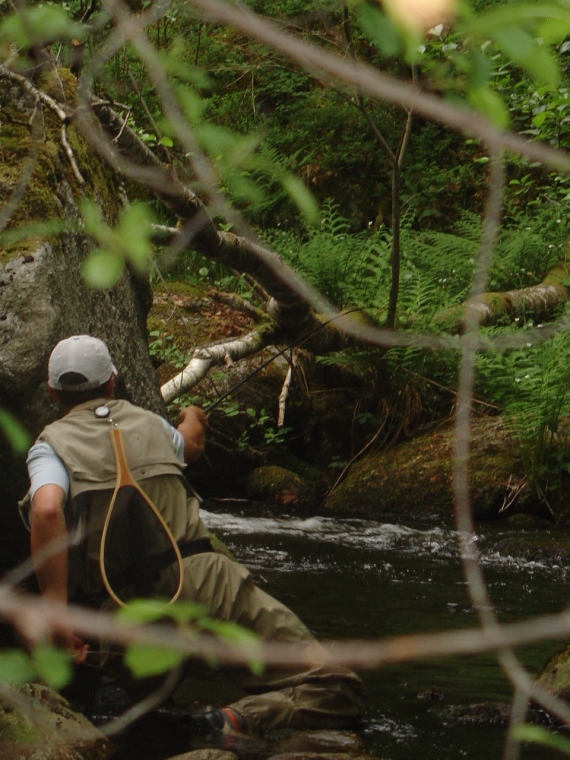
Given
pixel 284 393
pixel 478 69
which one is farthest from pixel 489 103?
pixel 284 393

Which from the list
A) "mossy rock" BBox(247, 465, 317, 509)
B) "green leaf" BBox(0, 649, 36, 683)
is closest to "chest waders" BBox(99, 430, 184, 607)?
"green leaf" BBox(0, 649, 36, 683)

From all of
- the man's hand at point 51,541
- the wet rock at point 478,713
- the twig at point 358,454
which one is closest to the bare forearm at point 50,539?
the man's hand at point 51,541

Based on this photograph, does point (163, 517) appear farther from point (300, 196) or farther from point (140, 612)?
point (140, 612)

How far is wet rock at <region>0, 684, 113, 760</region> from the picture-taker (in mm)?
2955

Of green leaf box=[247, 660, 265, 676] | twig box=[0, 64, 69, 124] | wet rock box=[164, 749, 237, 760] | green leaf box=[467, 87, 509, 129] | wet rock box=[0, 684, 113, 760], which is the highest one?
twig box=[0, 64, 69, 124]

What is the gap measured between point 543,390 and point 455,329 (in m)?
1.66

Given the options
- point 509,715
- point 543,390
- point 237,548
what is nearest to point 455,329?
point 543,390

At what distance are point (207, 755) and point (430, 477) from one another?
5.95 metres

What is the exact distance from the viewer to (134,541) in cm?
339

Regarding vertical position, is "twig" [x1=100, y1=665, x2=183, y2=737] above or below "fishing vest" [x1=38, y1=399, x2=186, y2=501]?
below

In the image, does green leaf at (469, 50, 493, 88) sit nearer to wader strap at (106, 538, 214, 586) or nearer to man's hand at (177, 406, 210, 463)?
wader strap at (106, 538, 214, 586)

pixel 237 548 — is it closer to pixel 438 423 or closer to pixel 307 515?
pixel 307 515

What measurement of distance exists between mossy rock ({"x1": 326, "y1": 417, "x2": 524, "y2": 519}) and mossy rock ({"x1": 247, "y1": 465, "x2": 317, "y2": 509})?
0.26 metres

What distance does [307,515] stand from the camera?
8.57 metres
